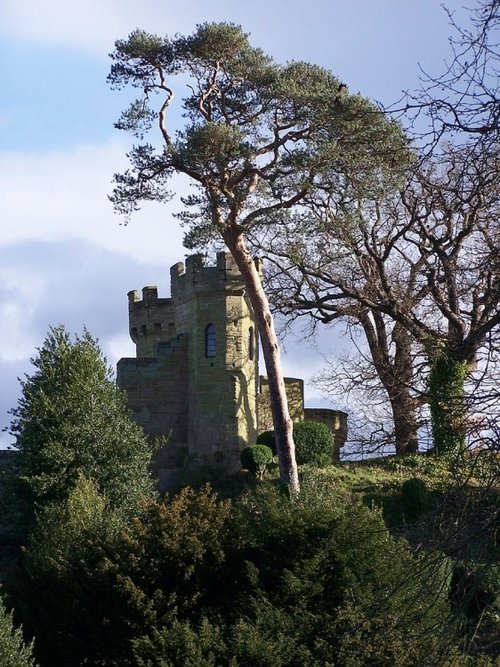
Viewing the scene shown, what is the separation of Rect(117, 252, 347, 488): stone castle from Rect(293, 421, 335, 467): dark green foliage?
1.82m

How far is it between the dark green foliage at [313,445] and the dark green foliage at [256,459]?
888mm

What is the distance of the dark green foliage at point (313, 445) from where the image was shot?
116ft

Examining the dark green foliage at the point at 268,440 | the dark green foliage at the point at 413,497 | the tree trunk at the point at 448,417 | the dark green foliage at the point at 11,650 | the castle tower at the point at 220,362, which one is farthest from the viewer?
the castle tower at the point at 220,362

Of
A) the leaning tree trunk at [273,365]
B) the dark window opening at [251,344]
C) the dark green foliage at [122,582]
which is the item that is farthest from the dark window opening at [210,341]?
the dark green foliage at [122,582]

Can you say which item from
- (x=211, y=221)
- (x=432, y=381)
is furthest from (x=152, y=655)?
(x=211, y=221)

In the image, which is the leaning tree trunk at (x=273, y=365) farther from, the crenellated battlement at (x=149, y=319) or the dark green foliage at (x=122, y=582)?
the crenellated battlement at (x=149, y=319)

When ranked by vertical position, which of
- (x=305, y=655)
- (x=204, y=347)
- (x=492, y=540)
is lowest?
(x=305, y=655)

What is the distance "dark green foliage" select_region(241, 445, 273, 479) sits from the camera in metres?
34.8

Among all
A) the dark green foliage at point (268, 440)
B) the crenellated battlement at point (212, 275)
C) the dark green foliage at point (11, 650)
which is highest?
the crenellated battlement at point (212, 275)

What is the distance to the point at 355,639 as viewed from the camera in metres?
19.2

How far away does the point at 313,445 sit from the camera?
117 ft

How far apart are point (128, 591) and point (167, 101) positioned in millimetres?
16070

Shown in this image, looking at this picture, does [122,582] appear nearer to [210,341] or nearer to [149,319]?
[210,341]

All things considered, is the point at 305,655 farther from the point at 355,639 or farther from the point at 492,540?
the point at 492,540
